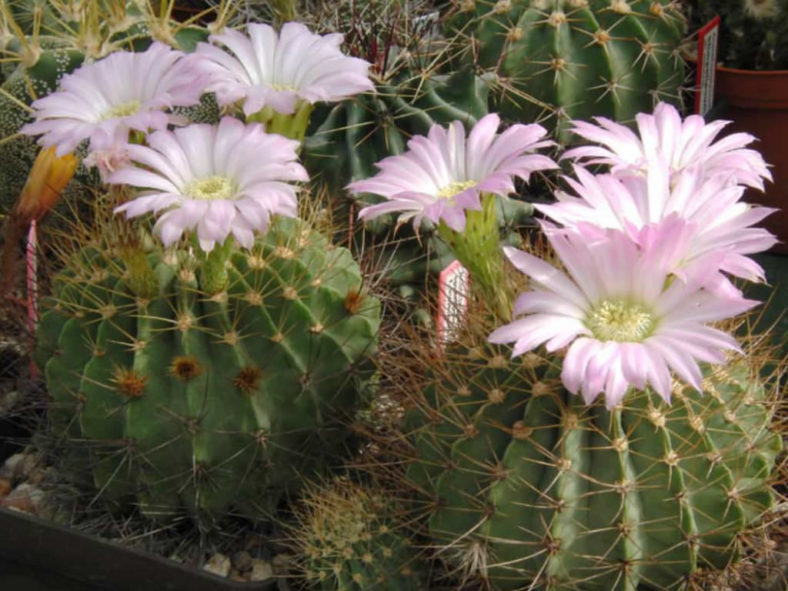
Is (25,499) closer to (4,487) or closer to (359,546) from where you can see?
(4,487)

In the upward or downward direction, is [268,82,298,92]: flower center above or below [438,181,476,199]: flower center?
above

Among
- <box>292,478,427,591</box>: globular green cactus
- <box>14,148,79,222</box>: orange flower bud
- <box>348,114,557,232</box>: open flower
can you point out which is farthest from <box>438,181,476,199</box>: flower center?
<box>14,148,79,222</box>: orange flower bud

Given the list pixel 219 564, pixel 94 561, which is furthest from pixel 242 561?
pixel 94 561

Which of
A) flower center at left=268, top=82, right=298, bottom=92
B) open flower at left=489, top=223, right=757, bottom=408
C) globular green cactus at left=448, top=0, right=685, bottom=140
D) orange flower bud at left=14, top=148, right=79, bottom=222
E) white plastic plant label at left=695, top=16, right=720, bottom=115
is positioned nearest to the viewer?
open flower at left=489, top=223, right=757, bottom=408

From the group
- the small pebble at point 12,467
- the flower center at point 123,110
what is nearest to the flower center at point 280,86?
the flower center at point 123,110

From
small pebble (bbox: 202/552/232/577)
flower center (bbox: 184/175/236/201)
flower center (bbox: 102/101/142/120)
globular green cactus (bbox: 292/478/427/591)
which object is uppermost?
flower center (bbox: 102/101/142/120)

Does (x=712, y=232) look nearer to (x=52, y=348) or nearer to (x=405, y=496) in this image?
(x=405, y=496)

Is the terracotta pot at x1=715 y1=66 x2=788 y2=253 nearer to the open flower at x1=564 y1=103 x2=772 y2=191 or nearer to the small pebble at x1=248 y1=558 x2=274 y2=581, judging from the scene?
the open flower at x1=564 y1=103 x2=772 y2=191
